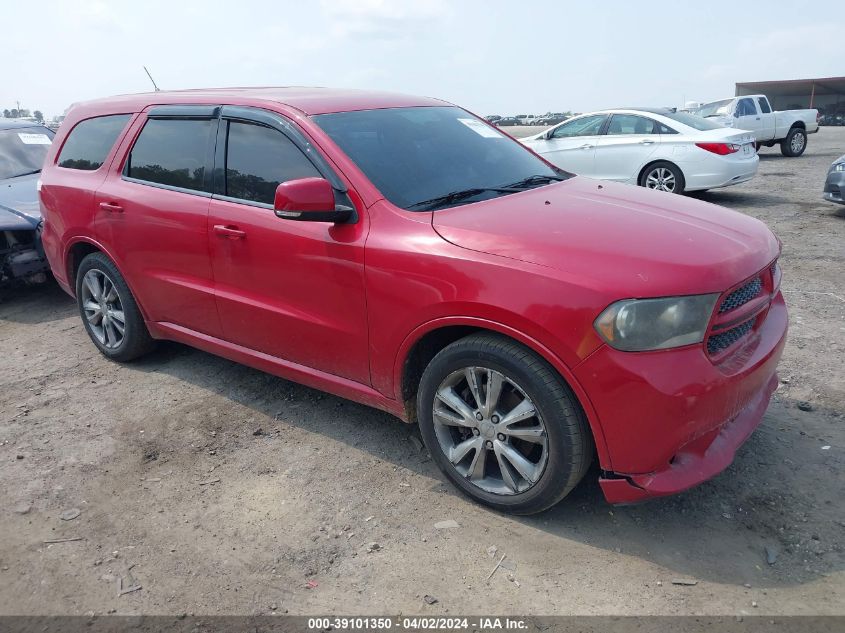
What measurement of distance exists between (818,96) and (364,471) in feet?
165

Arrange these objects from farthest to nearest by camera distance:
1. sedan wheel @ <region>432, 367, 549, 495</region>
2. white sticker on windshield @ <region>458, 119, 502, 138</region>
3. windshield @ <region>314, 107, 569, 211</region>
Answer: white sticker on windshield @ <region>458, 119, 502, 138</region> < windshield @ <region>314, 107, 569, 211</region> < sedan wheel @ <region>432, 367, 549, 495</region>

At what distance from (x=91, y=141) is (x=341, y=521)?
3.39m

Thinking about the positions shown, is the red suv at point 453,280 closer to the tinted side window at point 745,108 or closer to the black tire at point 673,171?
the black tire at point 673,171

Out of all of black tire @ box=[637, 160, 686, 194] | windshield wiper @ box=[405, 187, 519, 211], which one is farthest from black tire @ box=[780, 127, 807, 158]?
windshield wiper @ box=[405, 187, 519, 211]

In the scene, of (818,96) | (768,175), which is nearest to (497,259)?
(768,175)

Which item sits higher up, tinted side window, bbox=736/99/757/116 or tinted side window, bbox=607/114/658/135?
tinted side window, bbox=736/99/757/116

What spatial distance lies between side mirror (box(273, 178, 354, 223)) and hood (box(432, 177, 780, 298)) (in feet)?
1.62

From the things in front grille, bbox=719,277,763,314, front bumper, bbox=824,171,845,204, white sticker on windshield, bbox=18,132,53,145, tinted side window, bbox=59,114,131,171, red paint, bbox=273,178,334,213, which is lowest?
front bumper, bbox=824,171,845,204

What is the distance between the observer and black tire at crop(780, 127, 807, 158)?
1745cm

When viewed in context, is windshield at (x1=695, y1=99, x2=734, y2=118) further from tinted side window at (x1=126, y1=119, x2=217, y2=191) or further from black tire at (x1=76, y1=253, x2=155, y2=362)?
black tire at (x1=76, y1=253, x2=155, y2=362)

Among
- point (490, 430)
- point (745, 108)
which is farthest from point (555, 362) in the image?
point (745, 108)

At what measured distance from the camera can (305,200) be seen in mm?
3047

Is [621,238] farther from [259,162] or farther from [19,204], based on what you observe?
[19,204]

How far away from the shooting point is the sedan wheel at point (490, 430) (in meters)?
2.83
